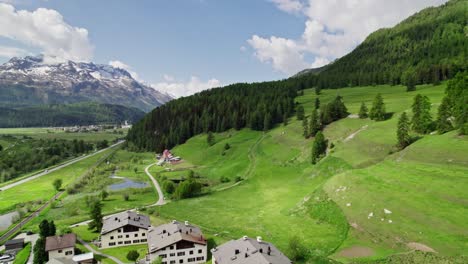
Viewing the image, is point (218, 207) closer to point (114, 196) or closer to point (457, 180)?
point (114, 196)

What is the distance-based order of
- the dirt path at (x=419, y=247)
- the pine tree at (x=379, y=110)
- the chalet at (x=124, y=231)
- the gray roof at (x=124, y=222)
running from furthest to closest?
1. the pine tree at (x=379, y=110)
2. the gray roof at (x=124, y=222)
3. the chalet at (x=124, y=231)
4. the dirt path at (x=419, y=247)

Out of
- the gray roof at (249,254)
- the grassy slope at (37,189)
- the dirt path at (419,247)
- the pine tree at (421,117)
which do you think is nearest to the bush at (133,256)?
the gray roof at (249,254)

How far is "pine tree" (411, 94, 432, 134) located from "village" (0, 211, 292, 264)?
65929 millimetres

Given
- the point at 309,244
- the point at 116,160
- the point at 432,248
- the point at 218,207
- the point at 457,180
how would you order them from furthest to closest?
the point at 116,160 → the point at 218,207 → the point at 457,180 → the point at 309,244 → the point at 432,248

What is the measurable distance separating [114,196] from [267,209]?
59379mm

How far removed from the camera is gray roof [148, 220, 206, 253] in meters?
54.5

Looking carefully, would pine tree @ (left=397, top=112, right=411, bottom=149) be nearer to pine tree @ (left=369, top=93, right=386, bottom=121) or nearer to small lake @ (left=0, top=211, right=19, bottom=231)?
pine tree @ (left=369, top=93, right=386, bottom=121)

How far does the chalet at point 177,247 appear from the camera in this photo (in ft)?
178

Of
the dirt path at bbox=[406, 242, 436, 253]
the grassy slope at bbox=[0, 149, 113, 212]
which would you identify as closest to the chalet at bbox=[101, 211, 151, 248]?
the dirt path at bbox=[406, 242, 436, 253]

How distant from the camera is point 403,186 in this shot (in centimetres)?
6088

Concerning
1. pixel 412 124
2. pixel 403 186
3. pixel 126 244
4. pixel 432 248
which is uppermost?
pixel 412 124

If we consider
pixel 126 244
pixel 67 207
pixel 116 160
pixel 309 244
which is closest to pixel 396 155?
pixel 309 244

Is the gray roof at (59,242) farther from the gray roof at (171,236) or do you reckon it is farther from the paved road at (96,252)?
the gray roof at (171,236)

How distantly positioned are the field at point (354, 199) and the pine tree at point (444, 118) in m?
4.47
